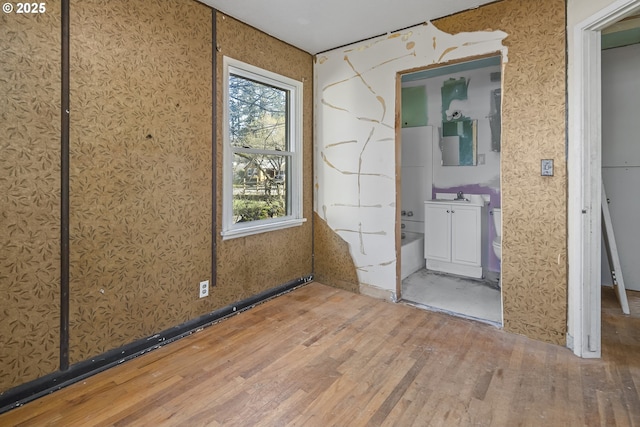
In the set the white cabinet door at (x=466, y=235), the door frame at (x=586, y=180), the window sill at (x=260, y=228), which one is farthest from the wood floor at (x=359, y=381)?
the white cabinet door at (x=466, y=235)

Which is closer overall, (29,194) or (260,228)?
(29,194)

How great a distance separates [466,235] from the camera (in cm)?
394

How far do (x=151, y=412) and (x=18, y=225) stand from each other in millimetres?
1209

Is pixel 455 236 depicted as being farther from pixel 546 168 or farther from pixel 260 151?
pixel 260 151

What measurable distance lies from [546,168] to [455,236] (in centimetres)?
177

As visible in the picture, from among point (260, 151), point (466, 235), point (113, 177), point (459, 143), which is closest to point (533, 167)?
point (466, 235)

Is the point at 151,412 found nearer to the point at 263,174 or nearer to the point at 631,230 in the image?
the point at 263,174

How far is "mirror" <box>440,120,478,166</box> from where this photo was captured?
4137 mm

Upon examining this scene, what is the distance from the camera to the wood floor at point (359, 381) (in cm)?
165

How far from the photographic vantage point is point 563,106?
2273 mm

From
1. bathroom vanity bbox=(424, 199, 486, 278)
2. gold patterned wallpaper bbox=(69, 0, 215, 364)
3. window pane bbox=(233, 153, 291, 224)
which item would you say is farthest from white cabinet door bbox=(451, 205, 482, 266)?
gold patterned wallpaper bbox=(69, 0, 215, 364)

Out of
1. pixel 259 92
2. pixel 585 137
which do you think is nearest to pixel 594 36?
pixel 585 137

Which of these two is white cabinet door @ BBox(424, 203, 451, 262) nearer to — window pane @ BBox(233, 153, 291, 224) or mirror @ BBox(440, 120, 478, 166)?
mirror @ BBox(440, 120, 478, 166)

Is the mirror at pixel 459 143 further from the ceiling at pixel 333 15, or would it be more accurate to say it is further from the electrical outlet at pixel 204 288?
the electrical outlet at pixel 204 288
